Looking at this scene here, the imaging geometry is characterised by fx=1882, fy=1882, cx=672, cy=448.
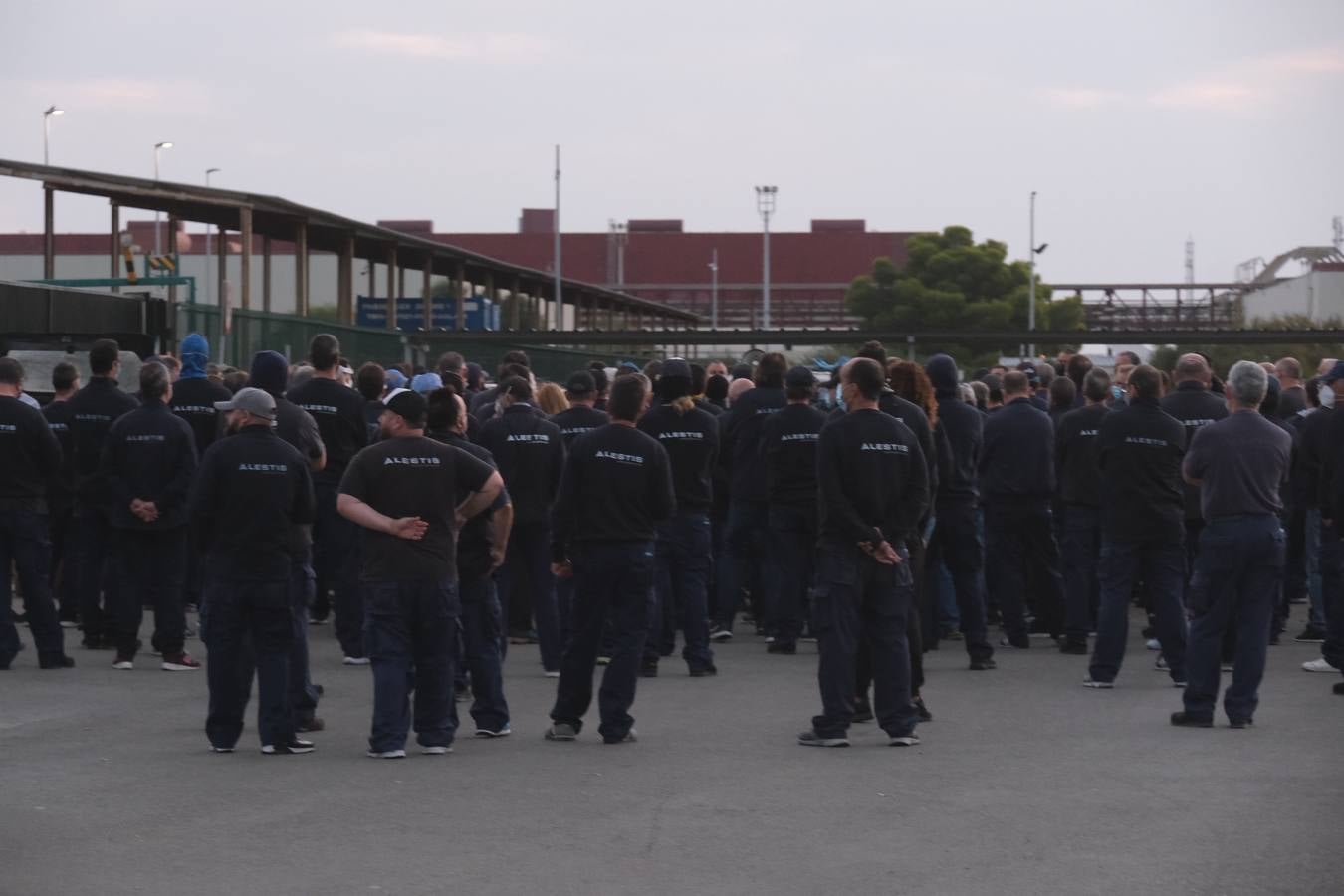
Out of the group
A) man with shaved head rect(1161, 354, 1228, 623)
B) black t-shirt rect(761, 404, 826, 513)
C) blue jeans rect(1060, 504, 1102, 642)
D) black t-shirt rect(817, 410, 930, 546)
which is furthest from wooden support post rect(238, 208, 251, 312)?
black t-shirt rect(817, 410, 930, 546)

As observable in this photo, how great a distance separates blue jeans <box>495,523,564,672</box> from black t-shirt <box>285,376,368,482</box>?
1.49 meters

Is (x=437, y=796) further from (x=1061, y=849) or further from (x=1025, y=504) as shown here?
(x=1025, y=504)

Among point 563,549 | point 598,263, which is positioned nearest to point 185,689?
point 563,549

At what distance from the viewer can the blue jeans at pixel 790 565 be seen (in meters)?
13.9

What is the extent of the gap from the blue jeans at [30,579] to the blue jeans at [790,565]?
16.9 ft

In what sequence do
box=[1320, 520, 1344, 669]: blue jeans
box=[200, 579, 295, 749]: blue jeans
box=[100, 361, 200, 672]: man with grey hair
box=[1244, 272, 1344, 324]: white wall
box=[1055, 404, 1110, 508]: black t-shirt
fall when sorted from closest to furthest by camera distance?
box=[200, 579, 295, 749]: blue jeans < box=[1320, 520, 1344, 669]: blue jeans < box=[100, 361, 200, 672]: man with grey hair < box=[1055, 404, 1110, 508]: black t-shirt < box=[1244, 272, 1344, 324]: white wall

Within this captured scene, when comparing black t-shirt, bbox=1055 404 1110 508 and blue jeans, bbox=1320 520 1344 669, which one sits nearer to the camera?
blue jeans, bbox=1320 520 1344 669

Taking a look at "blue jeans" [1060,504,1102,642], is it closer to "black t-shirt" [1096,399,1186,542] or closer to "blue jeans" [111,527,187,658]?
"black t-shirt" [1096,399,1186,542]

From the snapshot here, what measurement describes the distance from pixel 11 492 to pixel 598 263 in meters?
97.9

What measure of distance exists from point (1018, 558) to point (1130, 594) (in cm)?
230

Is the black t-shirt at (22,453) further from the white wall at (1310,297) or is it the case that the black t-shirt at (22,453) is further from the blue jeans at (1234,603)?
the white wall at (1310,297)

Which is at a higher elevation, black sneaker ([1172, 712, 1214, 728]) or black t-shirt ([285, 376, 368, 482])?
black t-shirt ([285, 376, 368, 482])

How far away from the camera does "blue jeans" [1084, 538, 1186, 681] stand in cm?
1223

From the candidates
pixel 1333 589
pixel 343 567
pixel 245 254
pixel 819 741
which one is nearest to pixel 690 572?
pixel 343 567
